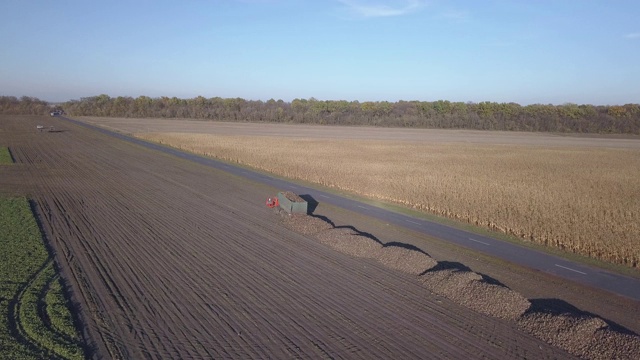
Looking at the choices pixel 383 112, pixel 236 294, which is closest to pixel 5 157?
pixel 236 294

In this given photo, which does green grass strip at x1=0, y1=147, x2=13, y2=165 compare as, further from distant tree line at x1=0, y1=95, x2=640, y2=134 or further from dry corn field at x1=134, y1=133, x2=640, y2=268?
distant tree line at x1=0, y1=95, x2=640, y2=134

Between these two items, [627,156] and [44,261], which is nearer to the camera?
[44,261]

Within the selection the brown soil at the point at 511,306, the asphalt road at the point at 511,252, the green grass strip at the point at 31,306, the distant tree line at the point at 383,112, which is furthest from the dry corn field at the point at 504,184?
the distant tree line at the point at 383,112

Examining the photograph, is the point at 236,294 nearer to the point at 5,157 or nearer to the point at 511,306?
the point at 511,306

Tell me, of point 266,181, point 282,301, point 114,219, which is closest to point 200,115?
point 266,181

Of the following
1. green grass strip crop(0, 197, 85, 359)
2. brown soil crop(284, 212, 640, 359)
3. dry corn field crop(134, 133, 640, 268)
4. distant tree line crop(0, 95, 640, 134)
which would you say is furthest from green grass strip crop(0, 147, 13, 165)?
distant tree line crop(0, 95, 640, 134)

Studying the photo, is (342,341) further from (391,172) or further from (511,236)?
(391,172)
